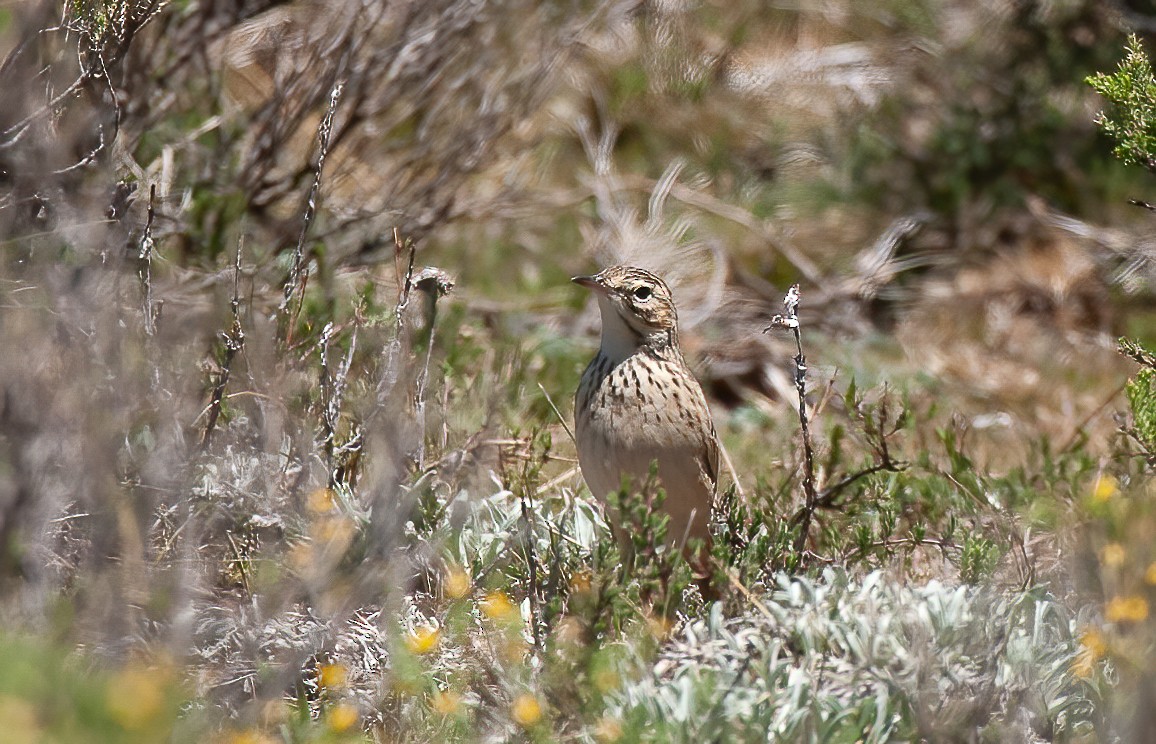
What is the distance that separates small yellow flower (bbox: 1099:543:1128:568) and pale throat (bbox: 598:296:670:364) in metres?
1.64

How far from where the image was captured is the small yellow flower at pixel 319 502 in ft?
13.0

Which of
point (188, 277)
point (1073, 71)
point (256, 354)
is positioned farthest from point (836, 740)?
point (1073, 71)

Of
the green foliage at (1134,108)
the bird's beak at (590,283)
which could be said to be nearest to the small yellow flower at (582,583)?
the bird's beak at (590,283)

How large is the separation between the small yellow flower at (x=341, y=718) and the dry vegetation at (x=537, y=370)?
0.4 inches

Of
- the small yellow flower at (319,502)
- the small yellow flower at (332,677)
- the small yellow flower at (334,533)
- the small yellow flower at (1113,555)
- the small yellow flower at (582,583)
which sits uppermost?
the small yellow flower at (334,533)

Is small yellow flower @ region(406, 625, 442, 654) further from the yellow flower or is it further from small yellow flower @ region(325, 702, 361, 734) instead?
the yellow flower

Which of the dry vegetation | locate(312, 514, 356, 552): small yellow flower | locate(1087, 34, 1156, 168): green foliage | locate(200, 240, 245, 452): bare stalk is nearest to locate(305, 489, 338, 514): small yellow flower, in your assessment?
the dry vegetation

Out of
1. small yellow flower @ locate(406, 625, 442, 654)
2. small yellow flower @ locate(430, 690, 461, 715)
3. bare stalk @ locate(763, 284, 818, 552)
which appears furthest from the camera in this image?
bare stalk @ locate(763, 284, 818, 552)

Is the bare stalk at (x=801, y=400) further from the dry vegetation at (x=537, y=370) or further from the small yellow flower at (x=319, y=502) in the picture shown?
the small yellow flower at (x=319, y=502)

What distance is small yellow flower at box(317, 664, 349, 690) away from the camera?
3.50 meters

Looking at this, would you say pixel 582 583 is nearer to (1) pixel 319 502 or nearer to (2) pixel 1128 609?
(1) pixel 319 502

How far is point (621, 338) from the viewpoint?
4559 mm

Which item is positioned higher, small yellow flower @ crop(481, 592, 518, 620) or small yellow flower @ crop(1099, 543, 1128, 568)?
small yellow flower @ crop(481, 592, 518, 620)

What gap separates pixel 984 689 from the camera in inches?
131
